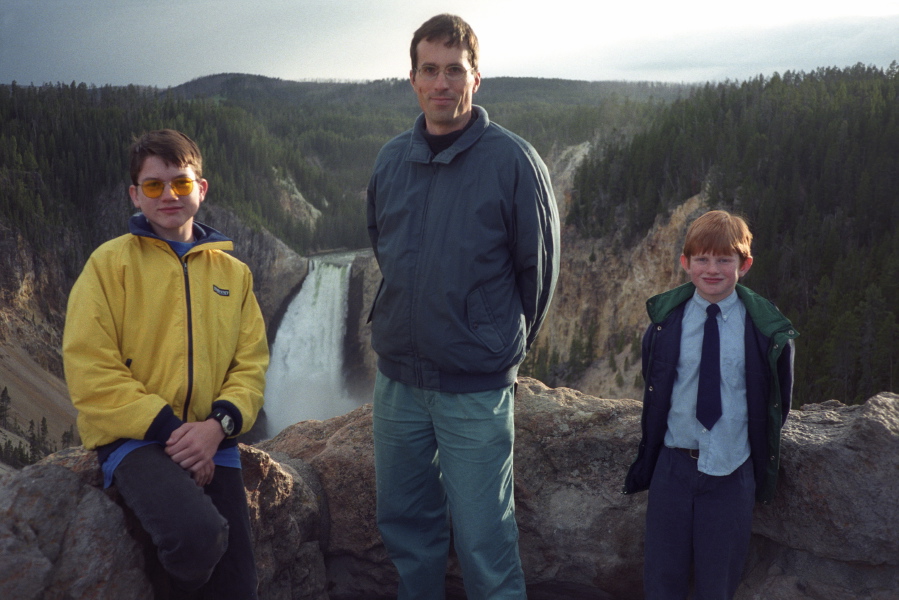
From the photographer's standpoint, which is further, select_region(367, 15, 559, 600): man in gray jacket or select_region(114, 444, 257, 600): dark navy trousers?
select_region(367, 15, 559, 600): man in gray jacket

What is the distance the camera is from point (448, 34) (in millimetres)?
3135

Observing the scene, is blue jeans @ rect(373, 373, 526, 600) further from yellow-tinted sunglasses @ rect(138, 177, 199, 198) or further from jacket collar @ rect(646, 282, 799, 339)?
yellow-tinted sunglasses @ rect(138, 177, 199, 198)

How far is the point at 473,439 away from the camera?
323 centimetres

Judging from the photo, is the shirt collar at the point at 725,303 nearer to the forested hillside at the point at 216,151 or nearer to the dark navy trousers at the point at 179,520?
the dark navy trousers at the point at 179,520

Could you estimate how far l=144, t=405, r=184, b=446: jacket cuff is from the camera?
9.18ft

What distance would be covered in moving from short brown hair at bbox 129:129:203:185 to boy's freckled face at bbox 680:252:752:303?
2.31 meters

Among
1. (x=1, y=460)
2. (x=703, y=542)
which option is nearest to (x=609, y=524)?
(x=703, y=542)

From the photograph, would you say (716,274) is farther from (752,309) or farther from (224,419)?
(224,419)

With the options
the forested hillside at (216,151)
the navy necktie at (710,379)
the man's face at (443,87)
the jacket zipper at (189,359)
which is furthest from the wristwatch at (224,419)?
the forested hillside at (216,151)

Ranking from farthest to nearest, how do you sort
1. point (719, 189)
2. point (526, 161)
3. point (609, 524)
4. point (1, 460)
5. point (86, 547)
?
point (719, 189)
point (1, 460)
point (609, 524)
point (526, 161)
point (86, 547)

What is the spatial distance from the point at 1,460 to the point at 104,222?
32.6 m

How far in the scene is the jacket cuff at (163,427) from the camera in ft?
9.18

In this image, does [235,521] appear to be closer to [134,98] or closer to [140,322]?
[140,322]

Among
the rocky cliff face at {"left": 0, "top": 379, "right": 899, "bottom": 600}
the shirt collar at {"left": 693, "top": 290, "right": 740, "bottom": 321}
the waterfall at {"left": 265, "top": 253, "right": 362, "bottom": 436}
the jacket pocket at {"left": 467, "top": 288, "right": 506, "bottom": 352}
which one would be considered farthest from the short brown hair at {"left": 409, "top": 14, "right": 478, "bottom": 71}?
the waterfall at {"left": 265, "top": 253, "right": 362, "bottom": 436}
